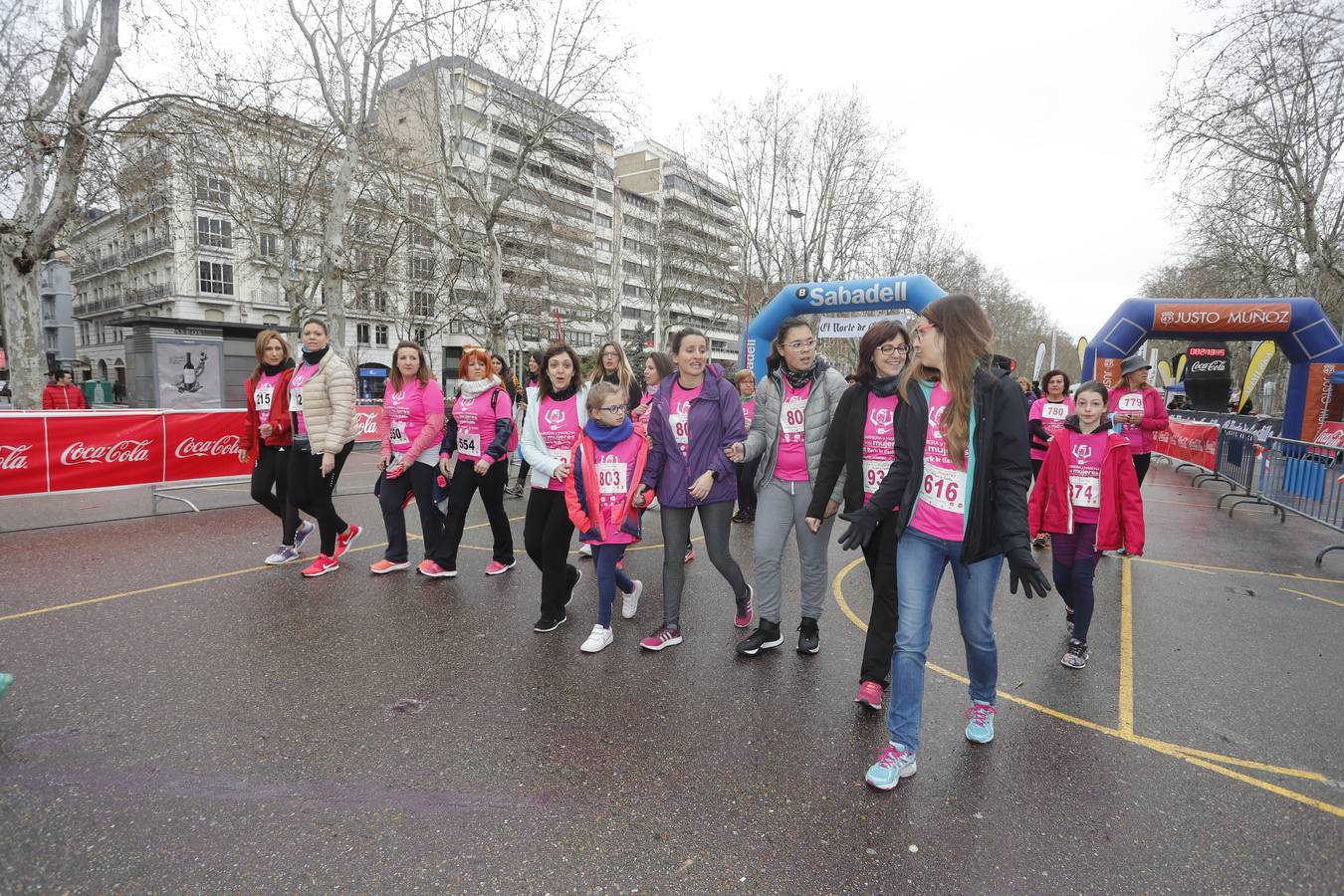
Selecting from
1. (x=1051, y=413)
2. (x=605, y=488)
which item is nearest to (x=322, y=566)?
(x=605, y=488)

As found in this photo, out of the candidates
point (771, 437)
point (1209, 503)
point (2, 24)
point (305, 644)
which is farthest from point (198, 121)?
point (1209, 503)

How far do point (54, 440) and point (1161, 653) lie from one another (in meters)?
10.9

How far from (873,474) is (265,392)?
5.09m

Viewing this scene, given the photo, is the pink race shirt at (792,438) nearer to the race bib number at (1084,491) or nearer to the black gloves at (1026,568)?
the black gloves at (1026,568)

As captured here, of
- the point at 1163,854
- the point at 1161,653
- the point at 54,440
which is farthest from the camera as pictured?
the point at 54,440

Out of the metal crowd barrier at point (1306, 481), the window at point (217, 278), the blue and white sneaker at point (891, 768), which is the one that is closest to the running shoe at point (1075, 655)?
the blue and white sneaker at point (891, 768)

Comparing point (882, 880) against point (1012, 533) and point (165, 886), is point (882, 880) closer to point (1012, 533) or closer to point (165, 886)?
point (1012, 533)

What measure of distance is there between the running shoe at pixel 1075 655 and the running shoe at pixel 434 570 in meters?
4.48

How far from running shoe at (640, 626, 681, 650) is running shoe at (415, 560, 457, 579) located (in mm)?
2196

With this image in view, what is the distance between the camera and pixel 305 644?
4086 mm

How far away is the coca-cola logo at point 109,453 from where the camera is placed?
25.6 feet

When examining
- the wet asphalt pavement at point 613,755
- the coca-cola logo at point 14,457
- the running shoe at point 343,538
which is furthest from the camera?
the coca-cola logo at point 14,457

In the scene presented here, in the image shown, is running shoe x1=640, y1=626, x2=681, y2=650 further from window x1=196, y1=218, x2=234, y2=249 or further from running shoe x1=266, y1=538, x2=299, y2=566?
window x1=196, y1=218, x2=234, y2=249

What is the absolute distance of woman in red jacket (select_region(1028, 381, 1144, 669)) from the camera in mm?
4102
